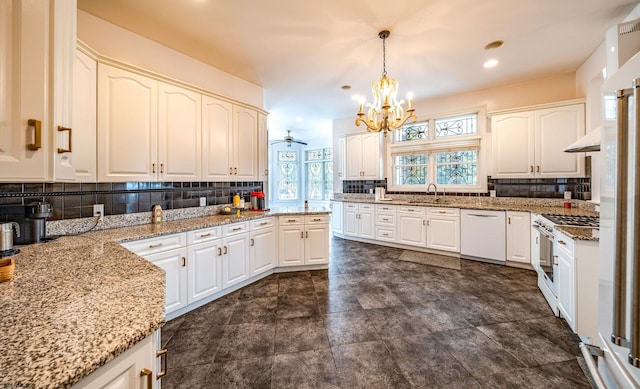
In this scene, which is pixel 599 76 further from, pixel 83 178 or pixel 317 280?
pixel 83 178

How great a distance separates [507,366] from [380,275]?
1795mm

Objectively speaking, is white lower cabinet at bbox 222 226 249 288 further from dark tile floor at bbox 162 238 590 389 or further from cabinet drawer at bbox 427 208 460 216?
cabinet drawer at bbox 427 208 460 216

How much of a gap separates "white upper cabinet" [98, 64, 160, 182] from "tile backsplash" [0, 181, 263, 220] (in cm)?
26

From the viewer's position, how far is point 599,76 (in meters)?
3.13

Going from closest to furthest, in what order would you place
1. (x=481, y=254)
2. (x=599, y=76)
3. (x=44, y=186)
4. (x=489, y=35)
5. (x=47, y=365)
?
(x=47, y=365), (x=44, y=186), (x=489, y=35), (x=599, y=76), (x=481, y=254)

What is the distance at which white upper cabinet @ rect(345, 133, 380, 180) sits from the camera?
18.4 ft

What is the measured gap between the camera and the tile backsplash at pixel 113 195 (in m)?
1.93

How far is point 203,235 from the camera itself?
2.60 metres

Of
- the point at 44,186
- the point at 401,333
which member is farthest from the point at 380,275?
the point at 44,186

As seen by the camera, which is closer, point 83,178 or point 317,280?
point 83,178

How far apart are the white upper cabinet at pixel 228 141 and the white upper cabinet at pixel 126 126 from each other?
1.92 ft

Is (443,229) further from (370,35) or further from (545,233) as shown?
(370,35)

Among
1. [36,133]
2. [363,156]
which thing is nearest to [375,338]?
[36,133]

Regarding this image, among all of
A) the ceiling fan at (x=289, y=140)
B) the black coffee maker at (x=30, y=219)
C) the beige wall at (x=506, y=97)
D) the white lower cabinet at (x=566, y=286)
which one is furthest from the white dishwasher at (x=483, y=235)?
the ceiling fan at (x=289, y=140)
